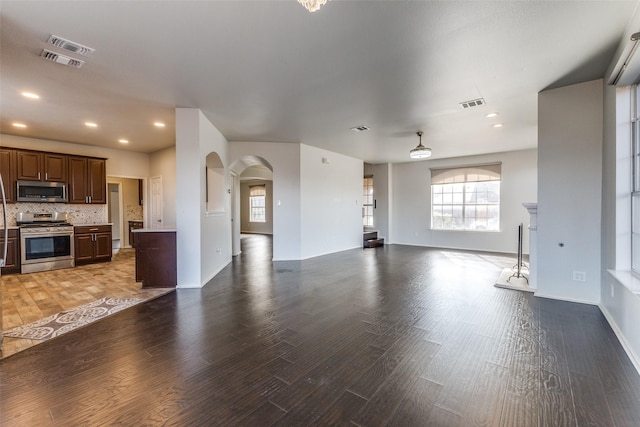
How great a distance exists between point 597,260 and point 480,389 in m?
2.78

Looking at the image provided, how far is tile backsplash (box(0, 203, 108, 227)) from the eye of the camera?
5641 millimetres

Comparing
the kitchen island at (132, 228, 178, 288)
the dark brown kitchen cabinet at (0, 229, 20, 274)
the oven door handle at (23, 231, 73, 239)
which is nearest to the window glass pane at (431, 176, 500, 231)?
the kitchen island at (132, 228, 178, 288)

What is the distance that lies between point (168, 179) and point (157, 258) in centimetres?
370

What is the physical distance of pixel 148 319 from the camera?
10.1 ft

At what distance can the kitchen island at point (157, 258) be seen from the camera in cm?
421

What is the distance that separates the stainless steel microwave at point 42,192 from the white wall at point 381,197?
8249 millimetres

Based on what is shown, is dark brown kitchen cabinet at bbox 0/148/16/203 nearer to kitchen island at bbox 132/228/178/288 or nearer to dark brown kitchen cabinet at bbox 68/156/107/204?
dark brown kitchen cabinet at bbox 68/156/107/204

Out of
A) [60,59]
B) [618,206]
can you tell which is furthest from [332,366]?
[60,59]

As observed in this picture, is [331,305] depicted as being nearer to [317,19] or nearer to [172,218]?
[317,19]

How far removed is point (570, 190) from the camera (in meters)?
3.46

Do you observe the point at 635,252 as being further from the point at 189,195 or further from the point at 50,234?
the point at 50,234

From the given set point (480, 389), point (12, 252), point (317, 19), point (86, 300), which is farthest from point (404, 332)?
point (12, 252)

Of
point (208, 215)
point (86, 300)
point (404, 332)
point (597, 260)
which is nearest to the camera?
point (404, 332)

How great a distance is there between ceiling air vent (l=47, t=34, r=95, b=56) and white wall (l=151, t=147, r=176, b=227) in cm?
454
